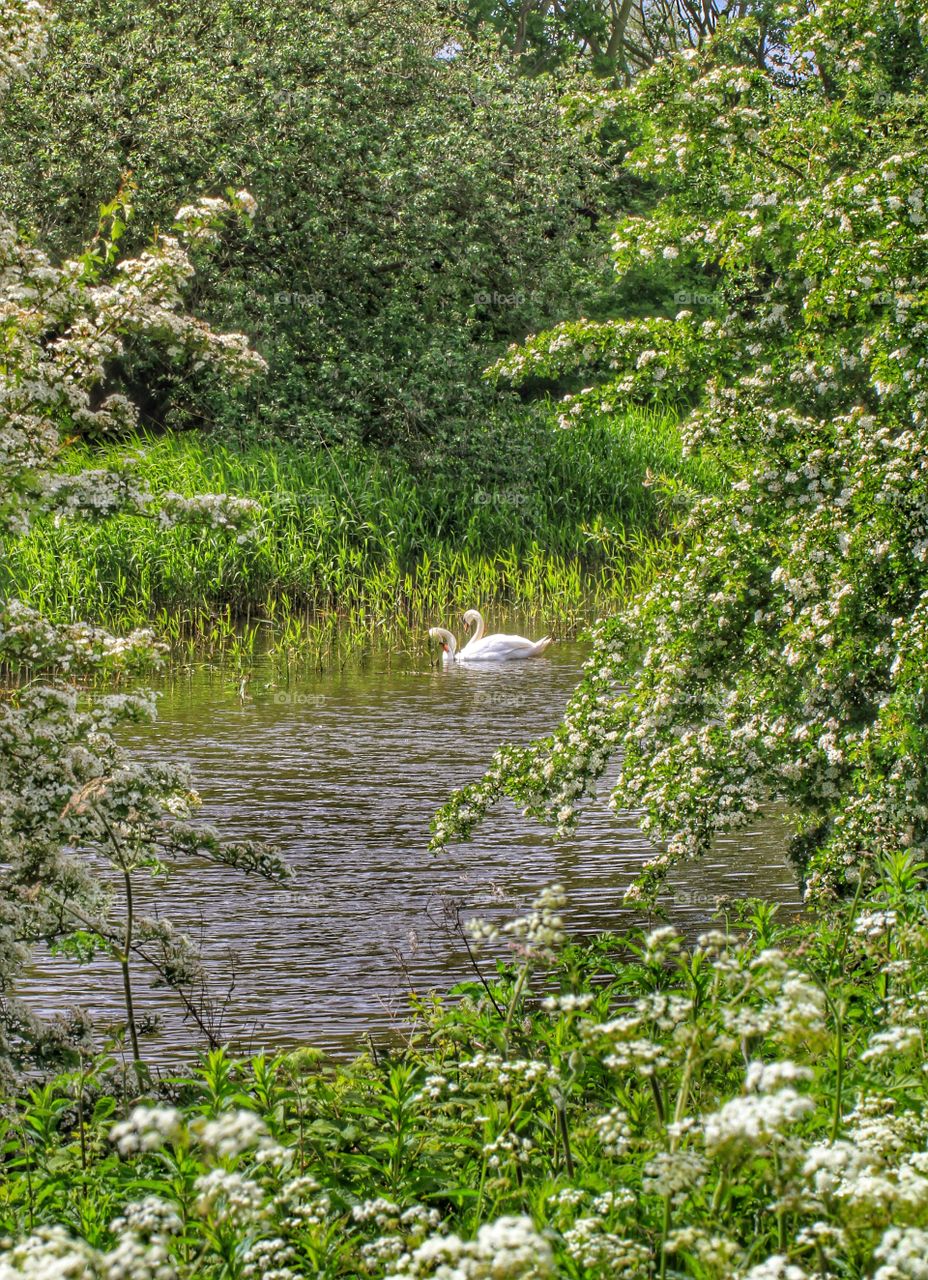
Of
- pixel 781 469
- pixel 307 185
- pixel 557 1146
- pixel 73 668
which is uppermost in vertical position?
pixel 307 185

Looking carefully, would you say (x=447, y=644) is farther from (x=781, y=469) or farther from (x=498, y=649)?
(x=781, y=469)

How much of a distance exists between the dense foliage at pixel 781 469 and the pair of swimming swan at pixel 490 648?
6985 mm

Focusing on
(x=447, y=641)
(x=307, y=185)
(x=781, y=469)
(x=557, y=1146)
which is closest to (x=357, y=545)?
(x=447, y=641)

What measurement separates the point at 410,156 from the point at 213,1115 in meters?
18.5

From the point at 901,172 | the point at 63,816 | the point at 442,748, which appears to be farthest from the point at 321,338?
the point at 63,816

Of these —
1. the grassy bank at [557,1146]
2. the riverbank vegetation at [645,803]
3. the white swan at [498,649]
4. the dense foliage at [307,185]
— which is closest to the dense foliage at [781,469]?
the riverbank vegetation at [645,803]

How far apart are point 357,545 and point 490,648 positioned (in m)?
3.95

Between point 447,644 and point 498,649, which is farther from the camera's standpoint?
point 447,644

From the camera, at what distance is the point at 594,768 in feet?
24.2

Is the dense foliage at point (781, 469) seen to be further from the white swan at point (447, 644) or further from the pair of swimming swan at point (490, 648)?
the white swan at point (447, 644)

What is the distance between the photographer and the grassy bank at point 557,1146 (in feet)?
7.99

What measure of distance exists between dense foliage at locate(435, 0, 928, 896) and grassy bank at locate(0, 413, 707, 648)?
255 inches

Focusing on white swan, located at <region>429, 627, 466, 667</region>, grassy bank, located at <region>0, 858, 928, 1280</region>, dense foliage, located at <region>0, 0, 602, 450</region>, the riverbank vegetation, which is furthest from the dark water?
dense foliage, located at <region>0, 0, 602, 450</region>

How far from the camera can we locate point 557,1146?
149 inches
